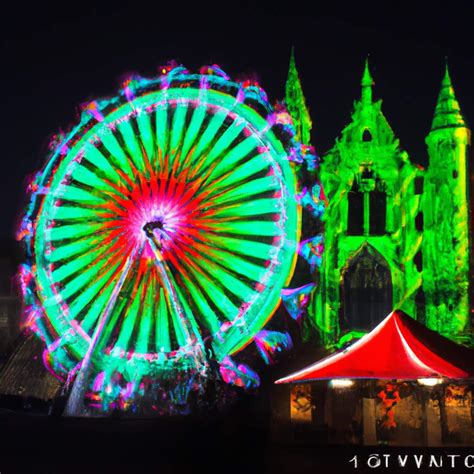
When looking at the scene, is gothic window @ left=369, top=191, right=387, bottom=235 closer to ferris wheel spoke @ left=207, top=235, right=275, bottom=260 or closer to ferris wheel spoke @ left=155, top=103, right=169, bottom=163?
ferris wheel spoke @ left=207, top=235, right=275, bottom=260

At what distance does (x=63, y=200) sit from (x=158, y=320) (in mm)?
5155

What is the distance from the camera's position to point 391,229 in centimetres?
4219

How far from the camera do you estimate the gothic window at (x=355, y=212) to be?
4306 centimetres

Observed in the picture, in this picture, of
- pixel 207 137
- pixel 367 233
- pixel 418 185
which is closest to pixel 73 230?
pixel 207 137

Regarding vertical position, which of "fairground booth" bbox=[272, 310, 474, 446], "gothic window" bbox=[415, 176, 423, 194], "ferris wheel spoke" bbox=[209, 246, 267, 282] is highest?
"gothic window" bbox=[415, 176, 423, 194]

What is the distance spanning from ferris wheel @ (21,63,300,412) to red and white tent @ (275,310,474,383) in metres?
7.97

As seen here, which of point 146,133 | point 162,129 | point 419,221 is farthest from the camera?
point 419,221

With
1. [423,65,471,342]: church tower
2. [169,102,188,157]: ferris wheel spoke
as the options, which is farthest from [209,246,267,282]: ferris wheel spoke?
[423,65,471,342]: church tower

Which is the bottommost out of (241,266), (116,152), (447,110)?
(241,266)

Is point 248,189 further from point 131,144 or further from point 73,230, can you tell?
point 73,230

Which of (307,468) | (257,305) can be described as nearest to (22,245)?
(257,305)

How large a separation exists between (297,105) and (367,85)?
184 inches

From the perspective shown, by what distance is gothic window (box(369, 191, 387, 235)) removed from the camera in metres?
43.2

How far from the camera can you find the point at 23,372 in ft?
126
